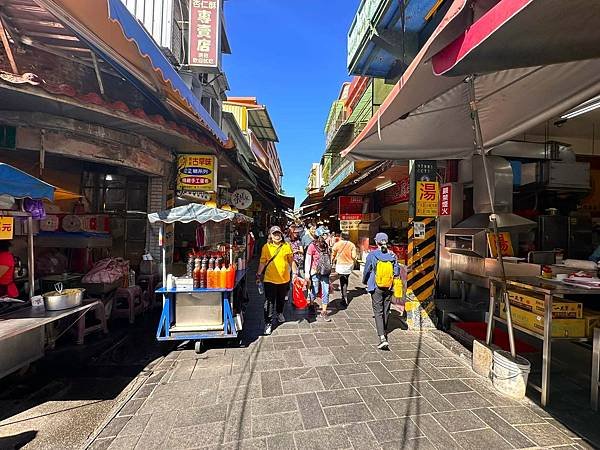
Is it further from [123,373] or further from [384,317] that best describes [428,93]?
[123,373]

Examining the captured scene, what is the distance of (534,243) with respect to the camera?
6.25m

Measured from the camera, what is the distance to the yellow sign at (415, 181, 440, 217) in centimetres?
568

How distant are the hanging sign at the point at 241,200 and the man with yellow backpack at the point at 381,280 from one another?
8002mm

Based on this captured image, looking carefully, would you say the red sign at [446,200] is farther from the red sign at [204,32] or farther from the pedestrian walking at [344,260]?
the red sign at [204,32]

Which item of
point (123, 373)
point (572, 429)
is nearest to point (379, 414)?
point (572, 429)

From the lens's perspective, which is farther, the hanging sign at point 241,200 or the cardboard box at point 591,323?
the hanging sign at point 241,200

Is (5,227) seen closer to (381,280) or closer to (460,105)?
(381,280)

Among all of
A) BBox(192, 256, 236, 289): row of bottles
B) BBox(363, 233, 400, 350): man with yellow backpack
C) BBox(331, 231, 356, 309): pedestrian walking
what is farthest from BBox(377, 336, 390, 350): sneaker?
BBox(192, 256, 236, 289): row of bottles

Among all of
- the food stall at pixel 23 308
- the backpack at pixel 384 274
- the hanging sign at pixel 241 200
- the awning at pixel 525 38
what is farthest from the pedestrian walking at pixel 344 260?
the awning at pixel 525 38

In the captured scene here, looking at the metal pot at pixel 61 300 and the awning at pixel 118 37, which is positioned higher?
the awning at pixel 118 37

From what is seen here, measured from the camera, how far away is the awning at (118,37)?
2.91 metres

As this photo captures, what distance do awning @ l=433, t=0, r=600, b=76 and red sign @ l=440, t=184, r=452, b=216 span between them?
4103 mm

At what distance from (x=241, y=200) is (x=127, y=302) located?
6780 mm

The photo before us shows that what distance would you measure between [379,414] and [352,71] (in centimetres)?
774
